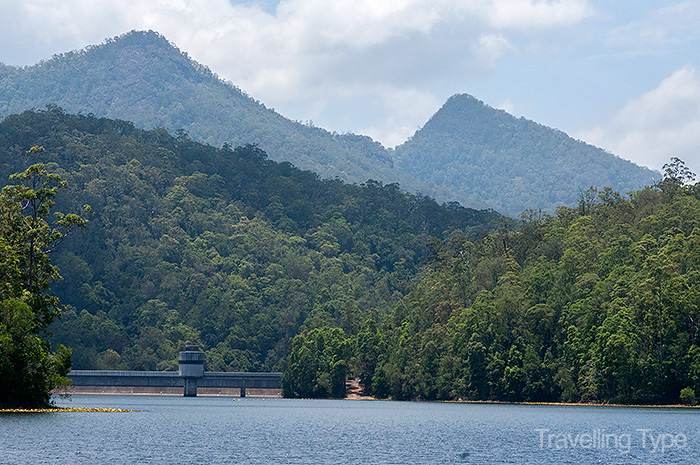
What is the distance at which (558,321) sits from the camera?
137375mm

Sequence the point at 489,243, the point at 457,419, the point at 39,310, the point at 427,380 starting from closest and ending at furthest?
the point at 39,310
the point at 457,419
the point at 427,380
the point at 489,243

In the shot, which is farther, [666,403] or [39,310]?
[666,403]

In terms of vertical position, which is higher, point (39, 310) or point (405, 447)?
point (39, 310)

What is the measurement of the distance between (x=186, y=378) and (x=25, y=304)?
117151mm

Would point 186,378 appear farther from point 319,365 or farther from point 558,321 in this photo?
point 558,321

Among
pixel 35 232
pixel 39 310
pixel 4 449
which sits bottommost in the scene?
pixel 4 449

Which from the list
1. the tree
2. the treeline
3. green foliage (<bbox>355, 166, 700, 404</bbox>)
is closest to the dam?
the treeline

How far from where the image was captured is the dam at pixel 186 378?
191 meters

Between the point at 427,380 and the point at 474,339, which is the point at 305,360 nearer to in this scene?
the point at 427,380

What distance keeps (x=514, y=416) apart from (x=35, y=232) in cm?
5011

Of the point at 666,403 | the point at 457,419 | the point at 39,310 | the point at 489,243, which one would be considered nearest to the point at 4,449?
the point at 39,310

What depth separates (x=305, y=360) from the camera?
17462 cm

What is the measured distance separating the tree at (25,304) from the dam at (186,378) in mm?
98470

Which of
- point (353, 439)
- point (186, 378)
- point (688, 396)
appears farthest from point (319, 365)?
point (353, 439)
